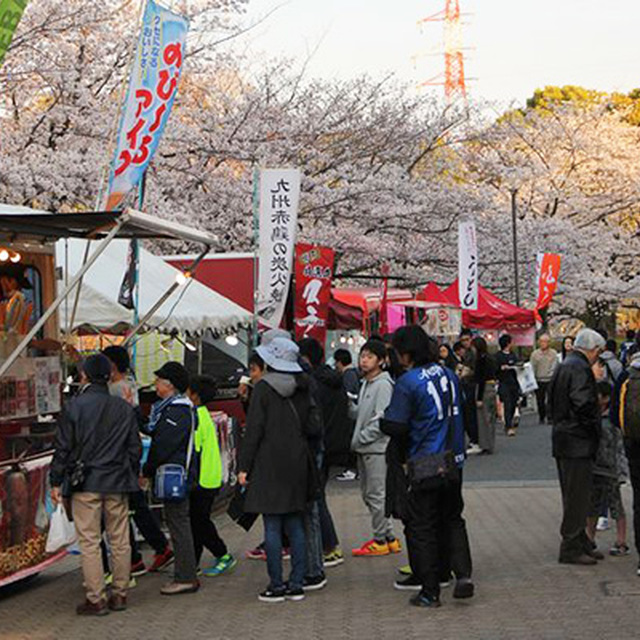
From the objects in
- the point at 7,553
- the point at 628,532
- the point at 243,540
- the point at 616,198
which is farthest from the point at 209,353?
the point at 616,198

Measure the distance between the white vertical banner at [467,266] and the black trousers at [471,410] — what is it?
17.2ft

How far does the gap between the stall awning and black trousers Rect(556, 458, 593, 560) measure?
3.15 meters

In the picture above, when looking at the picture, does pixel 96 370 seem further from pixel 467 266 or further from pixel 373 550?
pixel 467 266

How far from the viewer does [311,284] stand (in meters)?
15.9

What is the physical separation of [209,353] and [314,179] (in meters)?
6.06

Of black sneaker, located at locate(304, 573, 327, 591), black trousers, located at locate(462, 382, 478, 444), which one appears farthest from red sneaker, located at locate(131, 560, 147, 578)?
black trousers, located at locate(462, 382, 478, 444)

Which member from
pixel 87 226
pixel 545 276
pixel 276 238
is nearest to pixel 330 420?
pixel 87 226

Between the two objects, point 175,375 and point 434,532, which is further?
point 175,375

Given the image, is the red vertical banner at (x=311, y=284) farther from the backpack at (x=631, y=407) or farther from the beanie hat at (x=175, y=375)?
the backpack at (x=631, y=407)

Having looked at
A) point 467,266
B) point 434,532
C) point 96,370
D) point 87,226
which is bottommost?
point 434,532

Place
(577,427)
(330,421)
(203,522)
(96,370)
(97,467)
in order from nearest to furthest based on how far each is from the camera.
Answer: (97,467), (96,370), (577,427), (203,522), (330,421)

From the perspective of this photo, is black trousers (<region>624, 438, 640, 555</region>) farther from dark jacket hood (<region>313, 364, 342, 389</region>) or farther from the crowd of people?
dark jacket hood (<region>313, 364, 342, 389</region>)

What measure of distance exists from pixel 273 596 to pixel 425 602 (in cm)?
105

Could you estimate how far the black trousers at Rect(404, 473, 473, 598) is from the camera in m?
7.90
